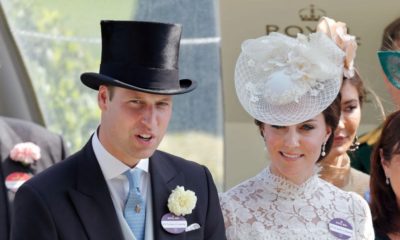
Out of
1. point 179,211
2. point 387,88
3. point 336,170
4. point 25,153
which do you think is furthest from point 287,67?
point 25,153

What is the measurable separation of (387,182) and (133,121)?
1.29 meters

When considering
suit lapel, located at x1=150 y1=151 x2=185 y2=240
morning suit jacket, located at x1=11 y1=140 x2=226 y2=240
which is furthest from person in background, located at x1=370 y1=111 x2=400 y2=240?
suit lapel, located at x1=150 y1=151 x2=185 y2=240

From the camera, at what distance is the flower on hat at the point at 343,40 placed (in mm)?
4191

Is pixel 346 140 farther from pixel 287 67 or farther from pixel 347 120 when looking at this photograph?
pixel 287 67

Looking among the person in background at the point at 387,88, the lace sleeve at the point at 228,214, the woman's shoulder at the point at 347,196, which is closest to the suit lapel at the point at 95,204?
the lace sleeve at the point at 228,214

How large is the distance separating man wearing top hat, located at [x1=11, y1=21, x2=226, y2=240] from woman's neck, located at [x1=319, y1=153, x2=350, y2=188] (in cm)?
109

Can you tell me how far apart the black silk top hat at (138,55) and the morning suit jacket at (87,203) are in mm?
266

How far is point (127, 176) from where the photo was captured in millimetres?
3311

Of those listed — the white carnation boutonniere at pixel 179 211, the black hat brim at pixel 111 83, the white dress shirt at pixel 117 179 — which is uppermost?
the black hat brim at pixel 111 83

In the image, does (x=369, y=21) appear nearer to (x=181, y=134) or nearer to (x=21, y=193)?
(x=181, y=134)

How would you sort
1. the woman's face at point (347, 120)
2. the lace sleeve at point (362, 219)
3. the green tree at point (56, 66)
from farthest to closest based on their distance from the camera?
the green tree at point (56, 66) → the woman's face at point (347, 120) → the lace sleeve at point (362, 219)

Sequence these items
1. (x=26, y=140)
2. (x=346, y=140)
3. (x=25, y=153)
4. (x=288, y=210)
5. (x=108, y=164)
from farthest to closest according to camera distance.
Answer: (x=26, y=140)
(x=25, y=153)
(x=346, y=140)
(x=288, y=210)
(x=108, y=164)

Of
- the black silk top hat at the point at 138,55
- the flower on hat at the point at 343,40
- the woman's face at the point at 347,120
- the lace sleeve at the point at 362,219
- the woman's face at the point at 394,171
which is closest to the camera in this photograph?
the black silk top hat at the point at 138,55

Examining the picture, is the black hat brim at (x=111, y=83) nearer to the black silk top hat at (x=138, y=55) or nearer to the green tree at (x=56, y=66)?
the black silk top hat at (x=138, y=55)
